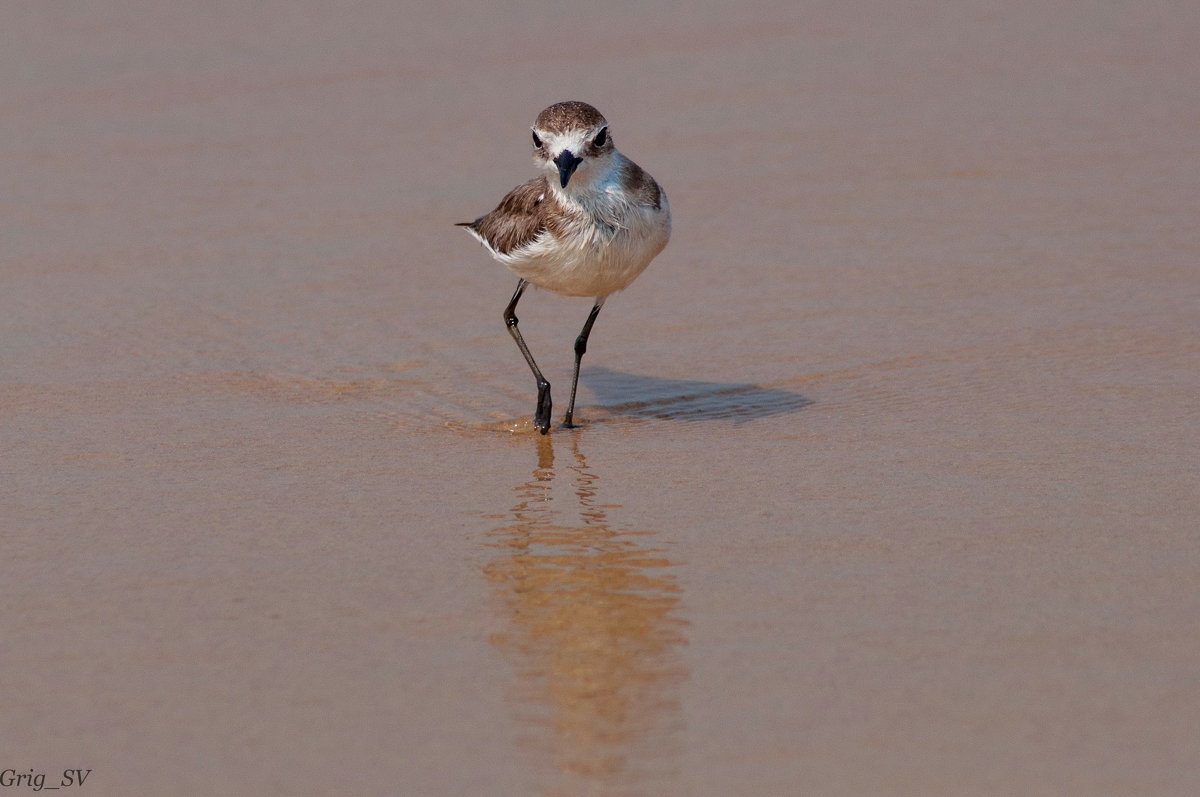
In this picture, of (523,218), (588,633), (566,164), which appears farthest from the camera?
(523,218)

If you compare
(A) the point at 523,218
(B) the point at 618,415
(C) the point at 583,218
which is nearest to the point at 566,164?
(C) the point at 583,218

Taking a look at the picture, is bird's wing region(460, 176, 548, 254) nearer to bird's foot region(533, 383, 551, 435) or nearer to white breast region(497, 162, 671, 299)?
white breast region(497, 162, 671, 299)

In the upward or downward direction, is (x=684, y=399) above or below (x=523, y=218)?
below

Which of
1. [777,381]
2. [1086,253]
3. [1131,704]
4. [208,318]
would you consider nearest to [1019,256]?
[1086,253]

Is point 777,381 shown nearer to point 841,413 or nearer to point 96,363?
point 841,413

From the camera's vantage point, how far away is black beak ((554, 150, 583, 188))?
20.9 ft

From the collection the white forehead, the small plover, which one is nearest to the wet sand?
the small plover

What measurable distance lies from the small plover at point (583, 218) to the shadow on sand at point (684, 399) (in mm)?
418

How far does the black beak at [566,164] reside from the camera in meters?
6.36

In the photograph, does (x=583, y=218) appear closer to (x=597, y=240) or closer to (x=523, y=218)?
(x=597, y=240)

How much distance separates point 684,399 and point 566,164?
1.45 metres

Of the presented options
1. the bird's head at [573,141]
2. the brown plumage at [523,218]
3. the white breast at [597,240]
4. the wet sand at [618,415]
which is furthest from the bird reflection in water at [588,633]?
the bird's head at [573,141]

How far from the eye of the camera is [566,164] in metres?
6.38

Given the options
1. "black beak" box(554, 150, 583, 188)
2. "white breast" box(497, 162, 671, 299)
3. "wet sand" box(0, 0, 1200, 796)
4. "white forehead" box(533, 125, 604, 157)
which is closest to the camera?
"wet sand" box(0, 0, 1200, 796)
